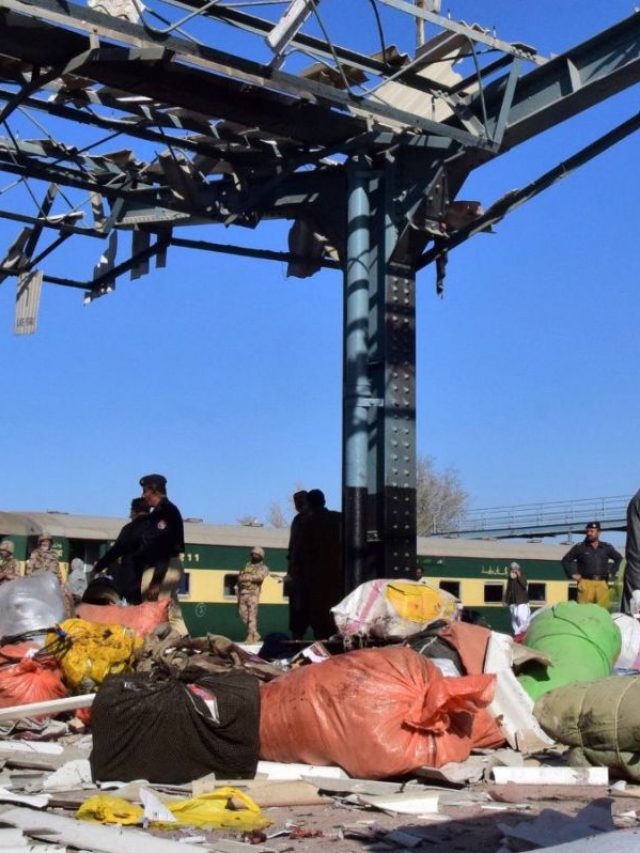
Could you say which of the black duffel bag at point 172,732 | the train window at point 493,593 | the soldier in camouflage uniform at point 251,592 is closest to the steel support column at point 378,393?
the black duffel bag at point 172,732

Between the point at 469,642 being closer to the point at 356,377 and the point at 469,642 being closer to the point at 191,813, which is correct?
the point at 191,813

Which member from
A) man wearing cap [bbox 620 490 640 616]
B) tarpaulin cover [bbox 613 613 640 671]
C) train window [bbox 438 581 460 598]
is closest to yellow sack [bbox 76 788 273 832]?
tarpaulin cover [bbox 613 613 640 671]

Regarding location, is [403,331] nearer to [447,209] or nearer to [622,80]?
[447,209]

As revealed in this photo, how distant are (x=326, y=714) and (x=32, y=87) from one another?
4.56 meters

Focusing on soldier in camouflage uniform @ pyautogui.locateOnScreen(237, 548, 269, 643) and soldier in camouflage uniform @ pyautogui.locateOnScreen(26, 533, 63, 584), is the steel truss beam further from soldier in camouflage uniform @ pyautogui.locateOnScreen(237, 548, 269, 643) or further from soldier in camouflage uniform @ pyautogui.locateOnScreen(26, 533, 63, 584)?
soldier in camouflage uniform @ pyautogui.locateOnScreen(237, 548, 269, 643)

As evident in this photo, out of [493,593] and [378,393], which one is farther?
[493,593]

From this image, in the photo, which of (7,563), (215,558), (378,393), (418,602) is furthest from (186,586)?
(418,602)

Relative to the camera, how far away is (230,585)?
20.5 m

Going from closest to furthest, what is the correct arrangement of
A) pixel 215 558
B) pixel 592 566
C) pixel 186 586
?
pixel 592 566
pixel 186 586
pixel 215 558

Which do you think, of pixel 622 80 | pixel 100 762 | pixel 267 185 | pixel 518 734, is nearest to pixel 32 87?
pixel 267 185

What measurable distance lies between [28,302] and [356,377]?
166 inches

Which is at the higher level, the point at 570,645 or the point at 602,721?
the point at 570,645

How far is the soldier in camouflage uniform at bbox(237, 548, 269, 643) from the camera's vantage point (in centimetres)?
1947

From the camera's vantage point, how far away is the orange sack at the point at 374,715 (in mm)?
5547
